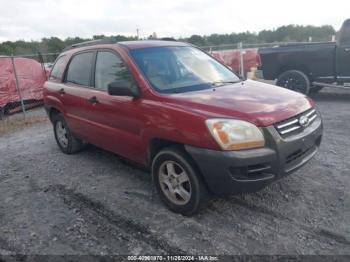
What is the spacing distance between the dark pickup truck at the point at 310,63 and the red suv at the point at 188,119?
16.7ft

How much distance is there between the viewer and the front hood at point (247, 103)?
313 centimetres

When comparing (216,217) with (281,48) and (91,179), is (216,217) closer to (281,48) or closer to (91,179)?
(91,179)

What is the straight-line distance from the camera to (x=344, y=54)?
848 cm

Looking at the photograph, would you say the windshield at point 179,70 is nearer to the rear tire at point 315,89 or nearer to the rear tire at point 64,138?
the rear tire at point 64,138

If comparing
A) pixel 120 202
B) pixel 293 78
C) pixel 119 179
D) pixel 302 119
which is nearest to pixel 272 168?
pixel 302 119

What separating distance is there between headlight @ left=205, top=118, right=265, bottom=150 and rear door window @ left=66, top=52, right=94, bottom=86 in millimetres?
2389

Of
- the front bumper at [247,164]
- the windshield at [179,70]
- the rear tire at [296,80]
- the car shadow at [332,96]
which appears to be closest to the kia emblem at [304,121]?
the front bumper at [247,164]

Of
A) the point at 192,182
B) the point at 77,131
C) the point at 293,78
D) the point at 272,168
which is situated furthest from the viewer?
the point at 293,78

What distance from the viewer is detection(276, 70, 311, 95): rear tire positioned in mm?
8929

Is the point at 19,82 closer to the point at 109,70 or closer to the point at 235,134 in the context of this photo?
the point at 109,70

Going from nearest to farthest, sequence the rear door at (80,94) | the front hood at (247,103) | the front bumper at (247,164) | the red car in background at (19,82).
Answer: the front bumper at (247,164), the front hood at (247,103), the rear door at (80,94), the red car in background at (19,82)

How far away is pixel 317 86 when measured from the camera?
9.52 m

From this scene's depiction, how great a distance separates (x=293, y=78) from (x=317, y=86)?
916 mm

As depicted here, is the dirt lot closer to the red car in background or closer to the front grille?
the front grille
